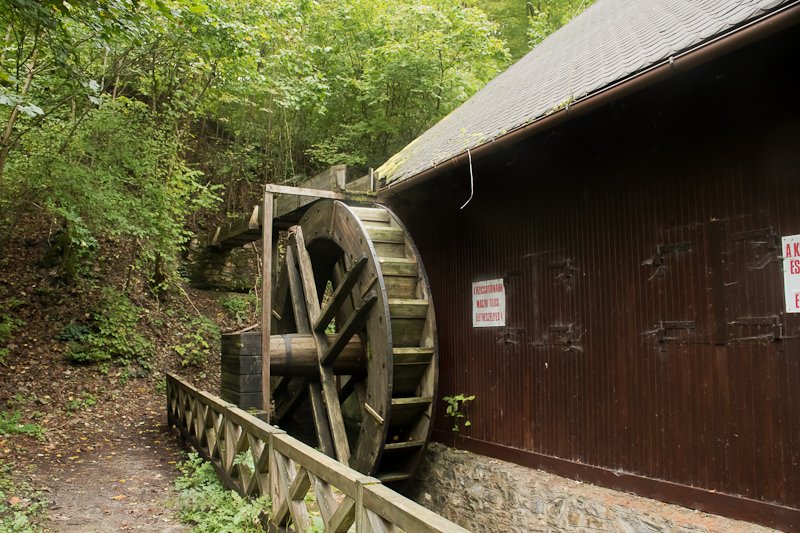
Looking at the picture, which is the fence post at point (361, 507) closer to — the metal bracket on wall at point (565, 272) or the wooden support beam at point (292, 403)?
the metal bracket on wall at point (565, 272)

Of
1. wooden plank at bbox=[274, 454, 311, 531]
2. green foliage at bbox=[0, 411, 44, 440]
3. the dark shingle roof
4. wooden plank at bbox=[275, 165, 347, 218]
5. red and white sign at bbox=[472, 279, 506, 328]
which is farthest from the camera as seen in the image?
green foliage at bbox=[0, 411, 44, 440]

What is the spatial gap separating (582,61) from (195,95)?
787cm

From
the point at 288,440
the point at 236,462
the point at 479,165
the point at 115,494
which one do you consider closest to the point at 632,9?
the point at 479,165

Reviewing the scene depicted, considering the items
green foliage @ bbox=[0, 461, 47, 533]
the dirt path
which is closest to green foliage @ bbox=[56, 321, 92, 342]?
the dirt path

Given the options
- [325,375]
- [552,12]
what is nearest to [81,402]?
[325,375]

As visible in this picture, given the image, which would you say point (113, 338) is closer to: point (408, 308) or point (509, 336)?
point (408, 308)

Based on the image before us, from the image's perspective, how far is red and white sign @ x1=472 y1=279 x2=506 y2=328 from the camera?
5.19 metres

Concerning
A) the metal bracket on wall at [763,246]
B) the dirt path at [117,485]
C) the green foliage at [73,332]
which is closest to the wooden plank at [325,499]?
the dirt path at [117,485]

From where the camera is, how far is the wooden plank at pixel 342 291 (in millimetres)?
5848

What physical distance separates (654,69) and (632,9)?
3305mm

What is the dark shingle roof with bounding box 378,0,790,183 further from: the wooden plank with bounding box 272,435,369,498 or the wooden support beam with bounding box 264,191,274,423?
the wooden plank with bounding box 272,435,369,498

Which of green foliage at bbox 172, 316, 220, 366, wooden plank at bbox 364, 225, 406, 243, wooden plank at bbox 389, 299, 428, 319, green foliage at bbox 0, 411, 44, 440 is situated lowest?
green foliage at bbox 0, 411, 44, 440

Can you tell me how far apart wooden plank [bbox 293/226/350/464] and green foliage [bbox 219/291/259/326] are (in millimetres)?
5531

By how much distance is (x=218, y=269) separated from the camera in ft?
42.1
